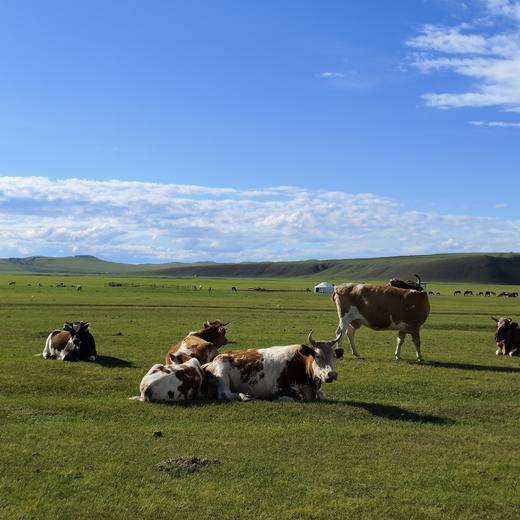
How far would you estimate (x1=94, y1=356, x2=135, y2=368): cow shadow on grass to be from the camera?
19.0 meters

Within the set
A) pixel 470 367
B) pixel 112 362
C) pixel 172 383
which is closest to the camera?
pixel 172 383

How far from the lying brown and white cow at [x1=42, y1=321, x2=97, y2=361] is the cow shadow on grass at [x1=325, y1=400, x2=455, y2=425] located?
9178 millimetres

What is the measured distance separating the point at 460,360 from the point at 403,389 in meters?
6.72

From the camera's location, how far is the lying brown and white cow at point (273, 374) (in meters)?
14.2

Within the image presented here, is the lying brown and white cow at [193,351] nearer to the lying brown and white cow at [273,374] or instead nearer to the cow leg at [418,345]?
the lying brown and white cow at [273,374]

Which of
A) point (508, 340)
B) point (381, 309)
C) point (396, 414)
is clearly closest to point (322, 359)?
point (396, 414)

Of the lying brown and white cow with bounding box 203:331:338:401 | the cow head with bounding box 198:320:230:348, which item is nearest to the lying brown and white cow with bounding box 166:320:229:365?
the cow head with bounding box 198:320:230:348

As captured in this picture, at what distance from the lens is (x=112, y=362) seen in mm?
19641

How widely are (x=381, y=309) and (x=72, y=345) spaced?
34.3 feet

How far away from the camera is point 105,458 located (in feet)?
32.2

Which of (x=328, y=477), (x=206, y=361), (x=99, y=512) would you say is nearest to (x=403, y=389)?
(x=206, y=361)

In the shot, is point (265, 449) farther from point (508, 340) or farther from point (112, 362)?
point (508, 340)

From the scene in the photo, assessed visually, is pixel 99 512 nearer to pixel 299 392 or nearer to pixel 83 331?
pixel 299 392

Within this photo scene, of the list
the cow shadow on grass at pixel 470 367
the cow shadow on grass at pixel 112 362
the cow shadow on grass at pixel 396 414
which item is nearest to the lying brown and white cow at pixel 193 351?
the cow shadow on grass at pixel 112 362
